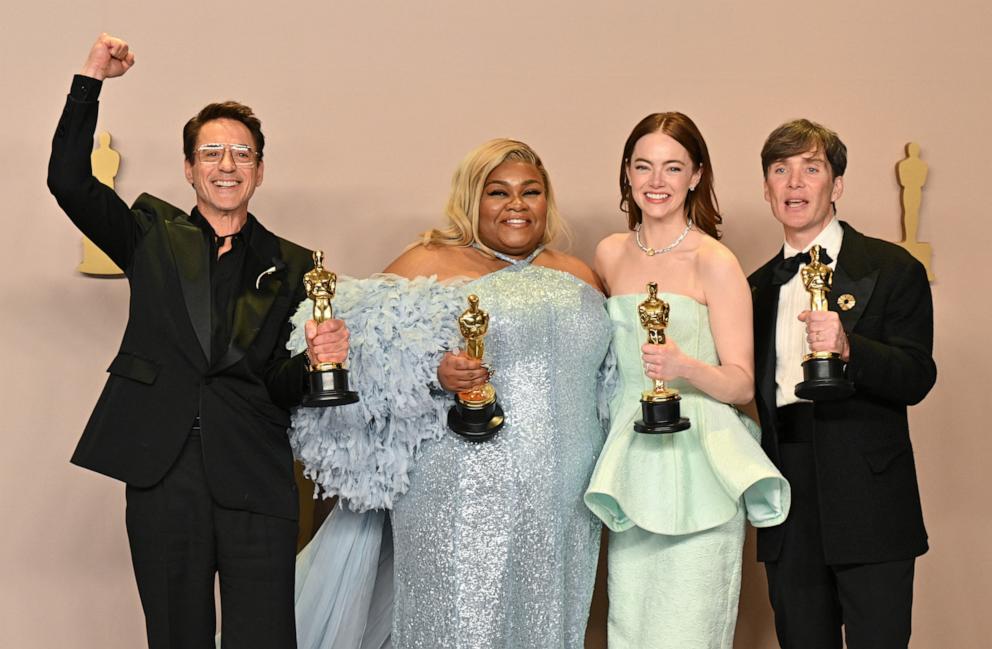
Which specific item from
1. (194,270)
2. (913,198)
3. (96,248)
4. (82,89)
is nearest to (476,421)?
(194,270)

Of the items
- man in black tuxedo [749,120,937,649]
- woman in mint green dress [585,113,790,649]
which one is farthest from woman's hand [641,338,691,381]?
man in black tuxedo [749,120,937,649]

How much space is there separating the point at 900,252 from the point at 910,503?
0.73 meters

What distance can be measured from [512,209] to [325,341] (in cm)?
85

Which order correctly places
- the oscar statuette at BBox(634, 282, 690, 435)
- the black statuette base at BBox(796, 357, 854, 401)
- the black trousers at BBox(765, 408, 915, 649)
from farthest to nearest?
1. the black trousers at BBox(765, 408, 915, 649)
2. the oscar statuette at BBox(634, 282, 690, 435)
3. the black statuette base at BBox(796, 357, 854, 401)

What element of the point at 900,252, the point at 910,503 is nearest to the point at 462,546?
the point at 910,503

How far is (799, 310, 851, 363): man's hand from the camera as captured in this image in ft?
10.4

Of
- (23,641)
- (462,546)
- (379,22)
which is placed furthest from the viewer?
(379,22)

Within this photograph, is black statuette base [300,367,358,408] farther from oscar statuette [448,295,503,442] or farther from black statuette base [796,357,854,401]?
black statuette base [796,357,854,401]

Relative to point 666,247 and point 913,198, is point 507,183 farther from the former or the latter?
point 913,198

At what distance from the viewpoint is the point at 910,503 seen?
342cm

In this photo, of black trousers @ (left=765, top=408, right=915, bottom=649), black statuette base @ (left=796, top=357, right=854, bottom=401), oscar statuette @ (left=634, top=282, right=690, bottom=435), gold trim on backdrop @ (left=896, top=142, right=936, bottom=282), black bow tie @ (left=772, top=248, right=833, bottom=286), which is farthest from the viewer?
gold trim on backdrop @ (left=896, top=142, right=936, bottom=282)

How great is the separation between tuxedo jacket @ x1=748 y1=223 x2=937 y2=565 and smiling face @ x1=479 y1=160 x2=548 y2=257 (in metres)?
0.94

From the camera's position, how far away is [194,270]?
340 centimetres

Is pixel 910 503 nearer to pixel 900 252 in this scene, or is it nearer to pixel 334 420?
pixel 900 252
